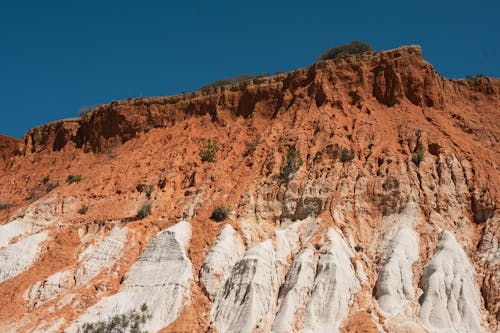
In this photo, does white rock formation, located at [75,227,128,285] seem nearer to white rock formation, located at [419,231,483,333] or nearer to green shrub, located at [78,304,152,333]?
green shrub, located at [78,304,152,333]

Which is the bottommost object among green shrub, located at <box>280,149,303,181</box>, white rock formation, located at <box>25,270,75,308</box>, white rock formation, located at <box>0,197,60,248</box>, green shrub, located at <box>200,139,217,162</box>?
white rock formation, located at <box>25,270,75,308</box>

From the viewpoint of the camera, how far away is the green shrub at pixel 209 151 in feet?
118

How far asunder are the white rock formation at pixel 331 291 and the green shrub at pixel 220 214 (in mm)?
5403

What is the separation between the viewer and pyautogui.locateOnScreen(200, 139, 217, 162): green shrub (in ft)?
118

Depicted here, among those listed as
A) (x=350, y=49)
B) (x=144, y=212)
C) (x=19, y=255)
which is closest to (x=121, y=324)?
(x=19, y=255)

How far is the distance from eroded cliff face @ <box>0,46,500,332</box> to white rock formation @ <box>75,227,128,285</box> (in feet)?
0.20

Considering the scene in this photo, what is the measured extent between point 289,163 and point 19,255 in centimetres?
1291

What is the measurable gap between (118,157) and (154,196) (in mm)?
6757

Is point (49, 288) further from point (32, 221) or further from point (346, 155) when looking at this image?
point (346, 155)

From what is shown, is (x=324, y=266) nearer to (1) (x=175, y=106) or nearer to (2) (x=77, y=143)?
(1) (x=175, y=106)

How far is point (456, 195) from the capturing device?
29.2m

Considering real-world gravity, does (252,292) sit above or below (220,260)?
below

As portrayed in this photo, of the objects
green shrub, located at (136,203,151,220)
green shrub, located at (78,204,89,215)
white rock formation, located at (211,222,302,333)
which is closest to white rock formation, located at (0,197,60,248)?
green shrub, located at (78,204,89,215)

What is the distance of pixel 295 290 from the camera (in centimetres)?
2552
